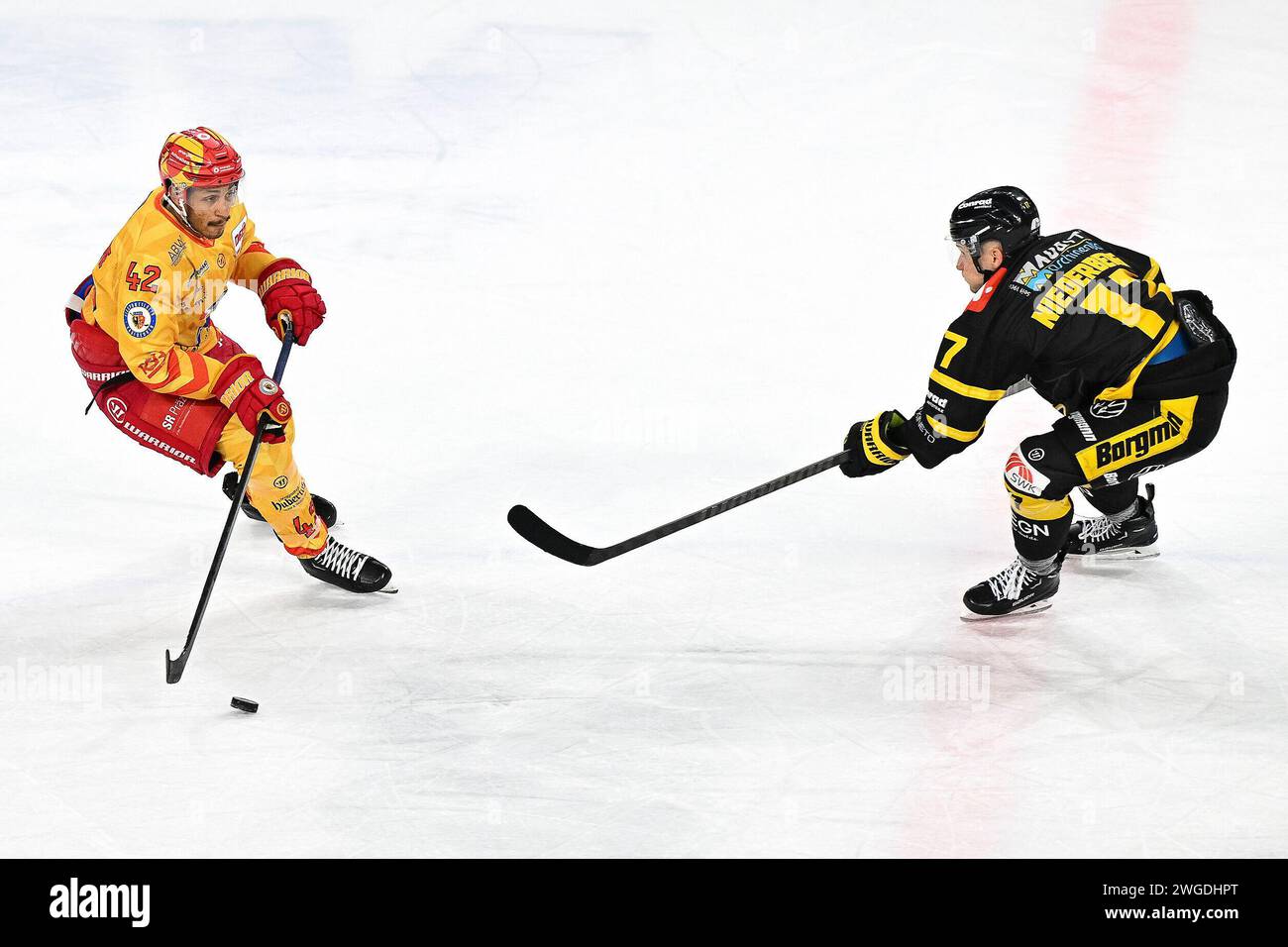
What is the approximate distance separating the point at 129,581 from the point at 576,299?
243 centimetres

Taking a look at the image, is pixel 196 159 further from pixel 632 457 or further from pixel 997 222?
pixel 997 222

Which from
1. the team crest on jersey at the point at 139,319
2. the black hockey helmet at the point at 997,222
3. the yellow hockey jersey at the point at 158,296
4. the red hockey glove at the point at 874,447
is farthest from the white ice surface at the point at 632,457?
the black hockey helmet at the point at 997,222

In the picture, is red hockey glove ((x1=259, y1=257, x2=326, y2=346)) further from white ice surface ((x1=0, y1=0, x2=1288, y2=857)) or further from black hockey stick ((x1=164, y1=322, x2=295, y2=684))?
white ice surface ((x1=0, y1=0, x2=1288, y2=857))

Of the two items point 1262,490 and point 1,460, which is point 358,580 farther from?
point 1262,490

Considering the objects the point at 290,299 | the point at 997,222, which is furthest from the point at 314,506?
the point at 997,222

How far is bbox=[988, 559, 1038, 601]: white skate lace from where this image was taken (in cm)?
371

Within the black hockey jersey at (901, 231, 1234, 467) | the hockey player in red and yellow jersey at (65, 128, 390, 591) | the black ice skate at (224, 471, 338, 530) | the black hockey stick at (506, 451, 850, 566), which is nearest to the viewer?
the black hockey jersey at (901, 231, 1234, 467)

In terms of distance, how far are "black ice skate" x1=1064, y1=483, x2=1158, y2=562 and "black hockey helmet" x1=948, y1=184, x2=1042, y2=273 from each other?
1045 mm

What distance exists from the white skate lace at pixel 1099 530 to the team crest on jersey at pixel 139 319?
2.66 meters

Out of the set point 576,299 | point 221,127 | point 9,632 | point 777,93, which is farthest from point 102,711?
point 777,93

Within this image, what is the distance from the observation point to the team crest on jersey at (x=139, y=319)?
3.36 metres

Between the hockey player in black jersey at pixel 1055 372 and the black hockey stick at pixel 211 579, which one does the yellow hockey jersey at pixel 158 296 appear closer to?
the black hockey stick at pixel 211 579

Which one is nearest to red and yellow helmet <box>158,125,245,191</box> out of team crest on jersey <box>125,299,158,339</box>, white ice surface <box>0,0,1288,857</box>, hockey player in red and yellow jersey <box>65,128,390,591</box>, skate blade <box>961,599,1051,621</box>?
hockey player in red and yellow jersey <box>65,128,390,591</box>

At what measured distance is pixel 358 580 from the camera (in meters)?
3.80
